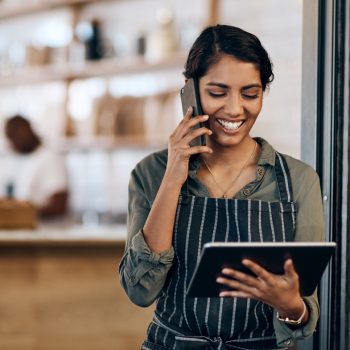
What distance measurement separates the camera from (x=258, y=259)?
1.20m

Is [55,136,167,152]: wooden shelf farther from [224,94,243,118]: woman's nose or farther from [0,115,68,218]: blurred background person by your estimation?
[224,94,243,118]: woman's nose

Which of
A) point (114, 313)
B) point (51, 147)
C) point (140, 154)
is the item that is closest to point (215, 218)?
point (114, 313)

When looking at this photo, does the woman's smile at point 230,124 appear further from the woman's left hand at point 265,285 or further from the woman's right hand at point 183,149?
the woman's left hand at point 265,285

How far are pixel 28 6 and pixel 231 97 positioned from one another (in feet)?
14.2

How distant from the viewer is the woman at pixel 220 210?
1.33 meters

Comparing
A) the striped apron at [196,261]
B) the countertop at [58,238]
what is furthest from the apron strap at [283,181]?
the countertop at [58,238]

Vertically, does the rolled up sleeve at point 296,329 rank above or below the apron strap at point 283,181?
below

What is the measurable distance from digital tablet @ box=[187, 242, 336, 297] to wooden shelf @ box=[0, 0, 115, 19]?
156 inches

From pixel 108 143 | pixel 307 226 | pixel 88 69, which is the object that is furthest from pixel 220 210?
pixel 88 69

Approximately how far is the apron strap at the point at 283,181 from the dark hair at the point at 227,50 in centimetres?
16

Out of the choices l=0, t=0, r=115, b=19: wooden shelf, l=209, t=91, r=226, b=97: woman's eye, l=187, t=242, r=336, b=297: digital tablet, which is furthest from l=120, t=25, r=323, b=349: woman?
l=0, t=0, r=115, b=19: wooden shelf

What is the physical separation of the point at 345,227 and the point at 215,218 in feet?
1.31

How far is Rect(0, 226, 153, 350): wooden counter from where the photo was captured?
3.23 metres

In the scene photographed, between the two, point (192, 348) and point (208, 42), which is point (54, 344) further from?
point (208, 42)
